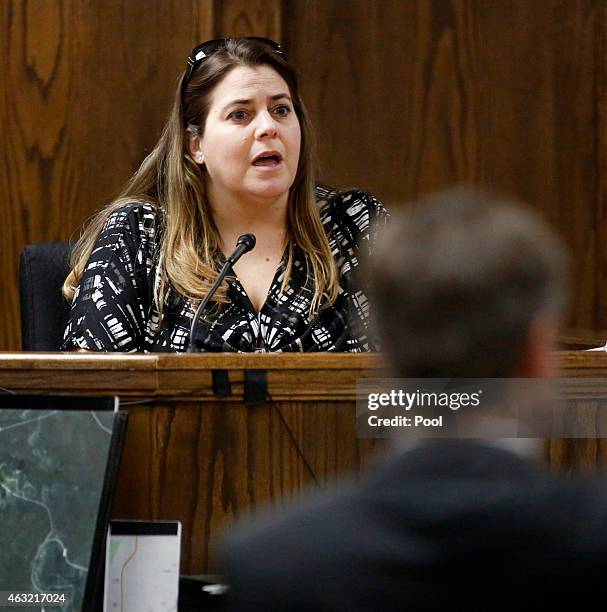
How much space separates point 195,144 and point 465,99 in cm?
105

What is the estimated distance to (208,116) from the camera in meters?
2.60

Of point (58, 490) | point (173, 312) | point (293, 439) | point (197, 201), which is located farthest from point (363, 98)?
point (58, 490)

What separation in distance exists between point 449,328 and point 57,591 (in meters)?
0.94

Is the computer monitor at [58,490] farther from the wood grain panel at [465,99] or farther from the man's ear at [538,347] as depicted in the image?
the wood grain panel at [465,99]

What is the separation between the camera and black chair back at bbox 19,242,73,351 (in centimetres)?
253

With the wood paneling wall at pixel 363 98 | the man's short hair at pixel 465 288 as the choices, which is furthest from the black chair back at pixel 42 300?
the man's short hair at pixel 465 288

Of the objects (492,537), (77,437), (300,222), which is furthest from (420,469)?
(300,222)

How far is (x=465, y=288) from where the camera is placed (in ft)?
2.91

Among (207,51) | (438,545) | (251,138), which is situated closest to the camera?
(438,545)

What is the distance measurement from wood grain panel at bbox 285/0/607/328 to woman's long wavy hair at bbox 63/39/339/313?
0.72 m

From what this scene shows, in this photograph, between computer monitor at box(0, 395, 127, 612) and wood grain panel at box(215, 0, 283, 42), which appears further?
wood grain panel at box(215, 0, 283, 42)

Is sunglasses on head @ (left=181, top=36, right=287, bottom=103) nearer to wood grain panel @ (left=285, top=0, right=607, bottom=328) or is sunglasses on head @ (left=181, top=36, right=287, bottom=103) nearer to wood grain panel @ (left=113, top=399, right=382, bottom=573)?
wood grain panel @ (left=285, top=0, right=607, bottom=328)

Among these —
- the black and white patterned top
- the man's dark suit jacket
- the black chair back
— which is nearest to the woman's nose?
the black and white patterned top

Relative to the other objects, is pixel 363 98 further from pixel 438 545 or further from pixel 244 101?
pixel 438 545
